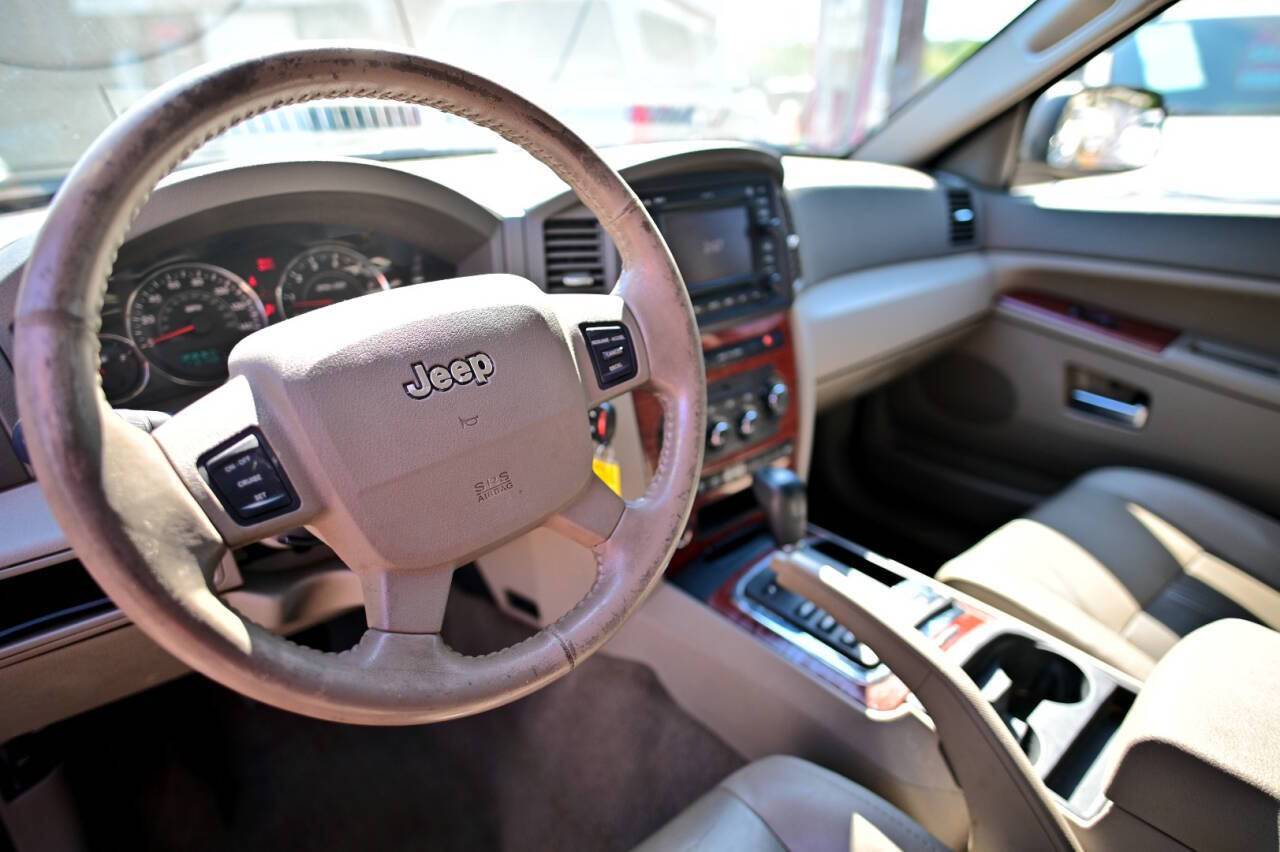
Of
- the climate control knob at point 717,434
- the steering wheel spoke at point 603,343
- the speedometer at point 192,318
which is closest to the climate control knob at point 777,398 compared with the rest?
the climate control knob at point 717,434

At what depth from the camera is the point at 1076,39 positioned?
5.97 feet

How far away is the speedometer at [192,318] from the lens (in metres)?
1.07

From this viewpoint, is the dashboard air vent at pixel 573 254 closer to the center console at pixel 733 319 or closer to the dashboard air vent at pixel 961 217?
the center console at pixel 733 319

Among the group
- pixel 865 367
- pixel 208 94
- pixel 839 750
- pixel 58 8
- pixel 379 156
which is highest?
pixel 58 8

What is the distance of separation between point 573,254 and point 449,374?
0.59 m

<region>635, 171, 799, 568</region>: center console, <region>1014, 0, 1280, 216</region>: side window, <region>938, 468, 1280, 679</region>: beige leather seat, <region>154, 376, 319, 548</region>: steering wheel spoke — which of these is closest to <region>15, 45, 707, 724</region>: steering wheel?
<region>154, 376, 319, 548</region>: steering wheel spoke

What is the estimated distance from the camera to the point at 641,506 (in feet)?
2.94

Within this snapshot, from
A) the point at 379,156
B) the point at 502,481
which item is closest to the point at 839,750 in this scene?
the point at 502,481

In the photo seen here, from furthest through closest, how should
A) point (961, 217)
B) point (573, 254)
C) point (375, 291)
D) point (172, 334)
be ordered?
point (961, 217), point (573, 254), point (375, 291), point (172, 334)

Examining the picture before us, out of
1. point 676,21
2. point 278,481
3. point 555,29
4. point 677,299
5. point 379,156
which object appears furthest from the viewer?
point 676,21

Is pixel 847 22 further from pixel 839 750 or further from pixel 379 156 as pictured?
pixel 839 750

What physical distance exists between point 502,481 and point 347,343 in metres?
0.21

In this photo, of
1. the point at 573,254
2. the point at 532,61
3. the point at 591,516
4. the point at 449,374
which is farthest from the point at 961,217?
the point at 449,374

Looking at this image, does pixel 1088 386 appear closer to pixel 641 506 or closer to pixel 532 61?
pixel 641 506
